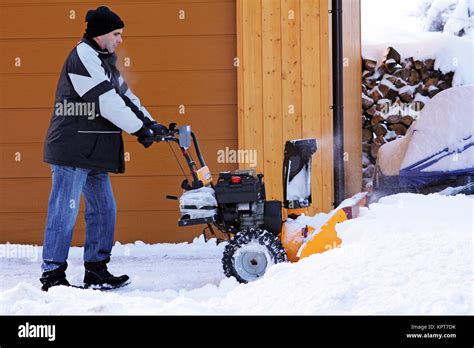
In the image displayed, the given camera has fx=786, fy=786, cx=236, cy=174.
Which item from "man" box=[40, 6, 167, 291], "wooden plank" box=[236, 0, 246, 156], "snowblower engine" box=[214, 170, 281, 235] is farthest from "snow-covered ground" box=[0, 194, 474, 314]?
"wooden plank" box=[236, 0, 246, 156]

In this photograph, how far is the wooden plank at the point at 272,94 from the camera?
20.0ft

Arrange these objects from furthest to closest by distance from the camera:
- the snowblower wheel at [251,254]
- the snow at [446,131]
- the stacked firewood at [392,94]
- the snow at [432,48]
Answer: the snow at [432,48] → the stacked firewood at [392,94] → the snow at [446,131] → the snowblower wheel at [251,254]

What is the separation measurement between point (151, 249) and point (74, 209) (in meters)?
1.66

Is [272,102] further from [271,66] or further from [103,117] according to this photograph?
[103,117]

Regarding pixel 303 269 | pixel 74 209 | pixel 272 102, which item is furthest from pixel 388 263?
pixel 272 102

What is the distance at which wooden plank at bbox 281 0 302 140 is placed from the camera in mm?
6105

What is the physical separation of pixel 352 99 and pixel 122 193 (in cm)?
237

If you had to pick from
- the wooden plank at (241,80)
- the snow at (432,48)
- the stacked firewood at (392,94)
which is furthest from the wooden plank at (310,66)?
the snow at (432,48)

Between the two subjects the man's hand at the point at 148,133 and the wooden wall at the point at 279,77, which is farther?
the wooden wall at the point at 279,77

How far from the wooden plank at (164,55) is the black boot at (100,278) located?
2.01 meters

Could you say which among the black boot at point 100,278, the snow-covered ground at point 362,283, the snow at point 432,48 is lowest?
the black boot at point 100,278

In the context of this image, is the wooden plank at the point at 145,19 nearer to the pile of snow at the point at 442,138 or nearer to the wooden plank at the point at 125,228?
the wooden plank at the point at 125,228

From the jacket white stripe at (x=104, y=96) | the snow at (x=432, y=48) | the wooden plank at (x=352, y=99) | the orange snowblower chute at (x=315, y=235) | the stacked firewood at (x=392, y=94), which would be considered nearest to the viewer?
the orange snowblower chute at (x=315, y=235)

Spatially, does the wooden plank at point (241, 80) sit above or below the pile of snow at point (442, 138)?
above
